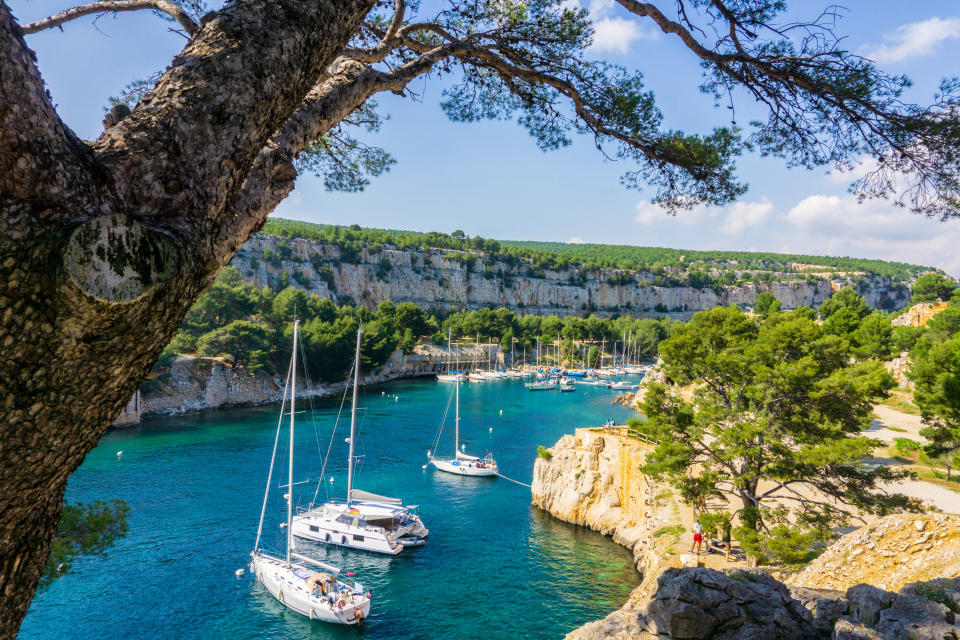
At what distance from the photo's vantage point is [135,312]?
1116 millimetres

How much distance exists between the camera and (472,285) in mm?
70938

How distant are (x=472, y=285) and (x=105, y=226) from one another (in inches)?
2758

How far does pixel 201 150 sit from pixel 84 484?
18869mm

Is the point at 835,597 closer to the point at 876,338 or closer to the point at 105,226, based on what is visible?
the point at 105,226

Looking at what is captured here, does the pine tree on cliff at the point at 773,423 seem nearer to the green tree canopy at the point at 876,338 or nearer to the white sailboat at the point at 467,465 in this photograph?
the white sailboat at the point at 467,465

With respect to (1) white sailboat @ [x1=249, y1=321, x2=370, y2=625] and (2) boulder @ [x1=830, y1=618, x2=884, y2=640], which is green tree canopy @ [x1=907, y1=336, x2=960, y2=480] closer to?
(2) boulder @ [x1=830, y1=618, x2=884, y2=640]

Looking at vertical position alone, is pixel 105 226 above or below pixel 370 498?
above

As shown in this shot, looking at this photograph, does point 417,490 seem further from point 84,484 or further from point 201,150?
point 201,150

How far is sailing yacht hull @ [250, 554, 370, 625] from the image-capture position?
9641 mm

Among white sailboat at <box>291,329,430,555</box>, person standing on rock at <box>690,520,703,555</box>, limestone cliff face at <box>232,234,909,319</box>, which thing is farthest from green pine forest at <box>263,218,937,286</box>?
person standing on rock at <box>690,520,703,555</box>

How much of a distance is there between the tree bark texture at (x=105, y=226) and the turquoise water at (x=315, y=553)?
10095mm

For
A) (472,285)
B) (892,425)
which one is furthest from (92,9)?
(472,285)

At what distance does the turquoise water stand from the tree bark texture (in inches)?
397

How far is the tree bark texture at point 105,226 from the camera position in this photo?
99 cm
